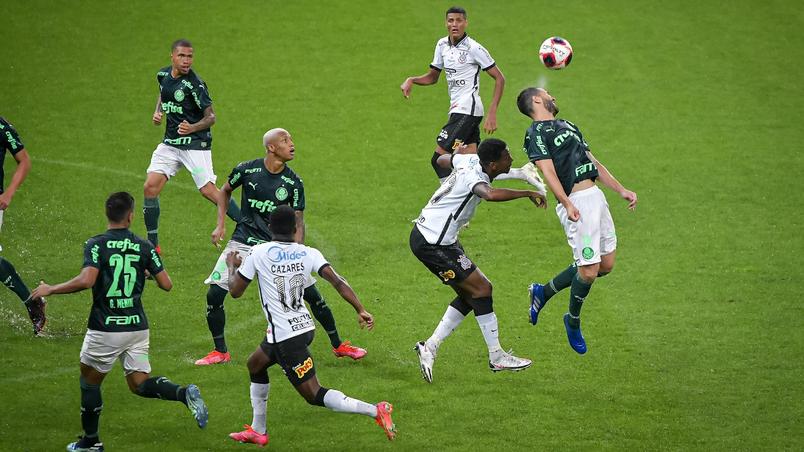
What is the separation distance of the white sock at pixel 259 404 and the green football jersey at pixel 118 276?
124 cm

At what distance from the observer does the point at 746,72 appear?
22.9 m

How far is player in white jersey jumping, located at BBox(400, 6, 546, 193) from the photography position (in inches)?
627

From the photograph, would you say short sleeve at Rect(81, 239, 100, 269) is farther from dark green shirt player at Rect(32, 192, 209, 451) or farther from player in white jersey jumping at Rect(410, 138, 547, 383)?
player in white jersey jumping at Rect(410, 138, 547, 383)

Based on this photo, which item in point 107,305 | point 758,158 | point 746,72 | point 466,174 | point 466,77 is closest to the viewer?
point 107,305

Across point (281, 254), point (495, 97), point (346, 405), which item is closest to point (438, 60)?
point (495, 97)

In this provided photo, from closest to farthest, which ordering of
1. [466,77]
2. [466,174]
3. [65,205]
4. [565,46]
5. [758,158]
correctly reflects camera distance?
[466,174]
[565,46]
[466,77]
[65,205]
[758,158]

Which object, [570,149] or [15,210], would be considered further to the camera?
[15,210]

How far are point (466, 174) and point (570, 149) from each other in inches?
47.0

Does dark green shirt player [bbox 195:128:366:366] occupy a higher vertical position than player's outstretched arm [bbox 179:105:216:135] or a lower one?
lower

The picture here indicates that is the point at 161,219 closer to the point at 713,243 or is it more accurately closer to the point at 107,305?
the point at 107,305

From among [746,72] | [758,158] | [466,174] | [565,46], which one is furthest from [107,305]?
[746,72]

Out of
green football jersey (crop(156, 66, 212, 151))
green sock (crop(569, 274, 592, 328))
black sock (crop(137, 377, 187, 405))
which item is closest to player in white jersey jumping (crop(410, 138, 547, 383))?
green sock (crop(569, 274, 592, 328))

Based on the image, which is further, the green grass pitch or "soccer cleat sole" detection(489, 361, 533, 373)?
"soccer cleat sole" detection(489, 361, 533, 373)

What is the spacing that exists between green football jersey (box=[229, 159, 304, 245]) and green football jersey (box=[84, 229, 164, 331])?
2.01 m
